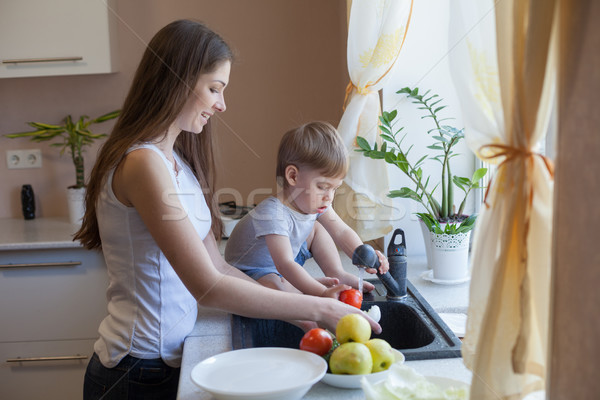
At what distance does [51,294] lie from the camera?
2.38 m

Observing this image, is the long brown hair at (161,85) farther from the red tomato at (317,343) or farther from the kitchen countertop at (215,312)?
the red tomato at (317,343)

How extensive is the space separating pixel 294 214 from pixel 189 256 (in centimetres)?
55

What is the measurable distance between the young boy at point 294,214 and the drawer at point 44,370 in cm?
101

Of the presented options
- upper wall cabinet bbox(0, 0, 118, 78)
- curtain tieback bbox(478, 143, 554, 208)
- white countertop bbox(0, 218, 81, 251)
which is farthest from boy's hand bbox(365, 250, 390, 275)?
upper wall cabinet bbox(0, 0, 118, 78)

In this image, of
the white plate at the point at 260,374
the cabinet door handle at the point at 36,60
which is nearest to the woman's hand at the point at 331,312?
the white plate at the point at 260,374

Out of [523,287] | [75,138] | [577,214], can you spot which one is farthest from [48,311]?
[577,214]

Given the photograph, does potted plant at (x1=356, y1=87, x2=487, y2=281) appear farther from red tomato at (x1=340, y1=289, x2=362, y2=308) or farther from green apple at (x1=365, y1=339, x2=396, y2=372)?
green apple at (x1=365, y1=339, x2=396, y2=372)

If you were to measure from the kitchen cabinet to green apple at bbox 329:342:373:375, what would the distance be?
1476mm

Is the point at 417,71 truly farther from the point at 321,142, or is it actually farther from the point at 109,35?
the point at 109,35

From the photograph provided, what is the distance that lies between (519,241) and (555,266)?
3.7 inches

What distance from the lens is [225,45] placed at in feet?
4.64

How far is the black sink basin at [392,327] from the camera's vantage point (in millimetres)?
1397

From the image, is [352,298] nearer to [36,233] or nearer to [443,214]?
[443,214]

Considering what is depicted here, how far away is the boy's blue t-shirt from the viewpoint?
1729mm
